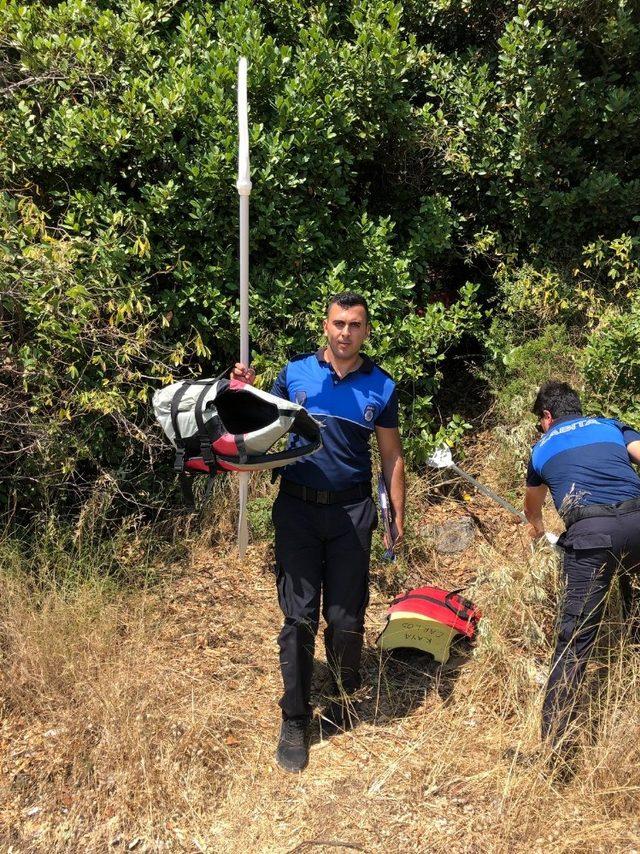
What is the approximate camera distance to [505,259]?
21.4ft

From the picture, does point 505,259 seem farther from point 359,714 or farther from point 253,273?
point 359,714

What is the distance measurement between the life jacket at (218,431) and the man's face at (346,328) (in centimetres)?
40

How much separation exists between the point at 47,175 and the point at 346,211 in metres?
2.13

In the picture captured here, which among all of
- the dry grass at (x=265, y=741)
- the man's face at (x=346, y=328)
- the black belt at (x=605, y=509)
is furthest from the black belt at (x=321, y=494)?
the dry grass at (x=265, y=741)

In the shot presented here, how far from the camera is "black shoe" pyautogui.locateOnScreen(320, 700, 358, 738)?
3.86 m

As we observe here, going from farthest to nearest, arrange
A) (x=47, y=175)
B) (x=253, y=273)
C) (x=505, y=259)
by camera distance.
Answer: (x=505, y=259) → (x=253, y=273) → (x=47, y=175)

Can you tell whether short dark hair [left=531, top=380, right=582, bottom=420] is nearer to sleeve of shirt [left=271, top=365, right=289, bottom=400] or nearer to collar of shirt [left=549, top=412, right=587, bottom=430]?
collar of shirt [left=549, top=412, right=587, bottom=430]

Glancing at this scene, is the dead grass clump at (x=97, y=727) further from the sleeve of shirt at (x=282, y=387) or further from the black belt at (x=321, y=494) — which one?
the sleeve of shirt at (x=282, y=387)

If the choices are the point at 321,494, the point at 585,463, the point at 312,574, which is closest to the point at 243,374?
the point at 321,494

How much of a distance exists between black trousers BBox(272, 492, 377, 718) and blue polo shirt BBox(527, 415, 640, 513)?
842 mm

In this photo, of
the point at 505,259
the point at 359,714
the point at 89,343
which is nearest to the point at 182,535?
the point at 89,343

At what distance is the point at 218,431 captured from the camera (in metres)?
3.40

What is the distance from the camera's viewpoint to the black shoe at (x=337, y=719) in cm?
386

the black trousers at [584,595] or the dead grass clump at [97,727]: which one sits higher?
the black trousers at [584,595]
